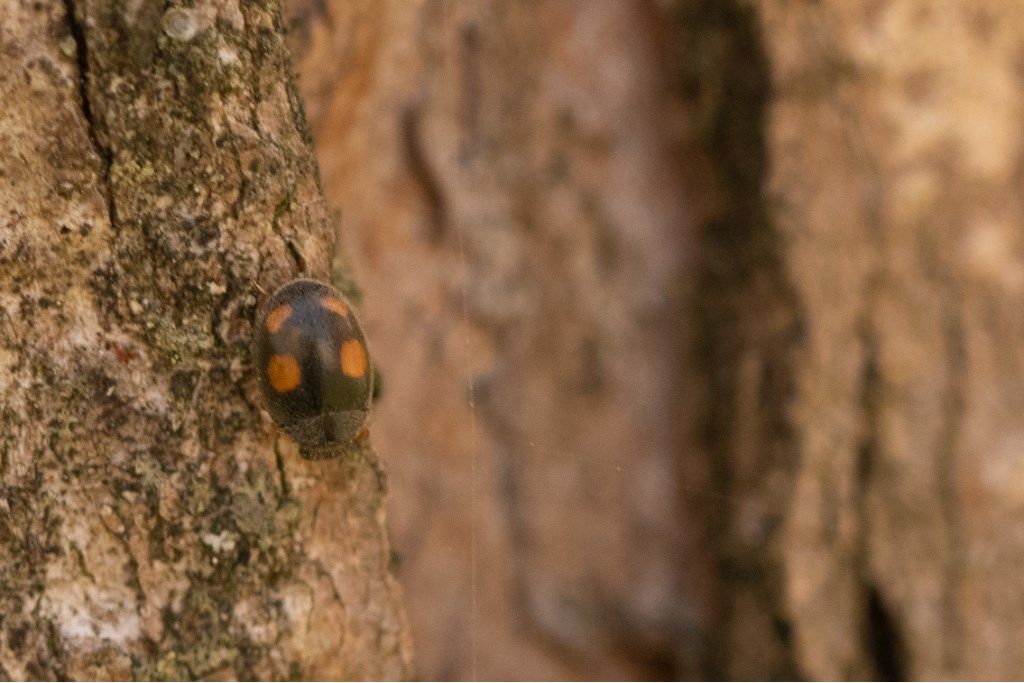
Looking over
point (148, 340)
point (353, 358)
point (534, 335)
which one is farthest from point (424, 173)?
point (148, 340)

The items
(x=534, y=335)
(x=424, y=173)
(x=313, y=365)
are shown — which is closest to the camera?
(x=313, y=365)

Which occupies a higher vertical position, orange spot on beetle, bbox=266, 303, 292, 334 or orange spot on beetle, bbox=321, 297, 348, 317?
orange spot on beetle, bbox=321, 297, 348, 317

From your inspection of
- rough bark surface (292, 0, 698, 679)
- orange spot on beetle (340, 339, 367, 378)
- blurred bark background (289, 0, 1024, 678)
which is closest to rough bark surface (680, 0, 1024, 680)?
blurred bark background (289, 0, 1024, 678)

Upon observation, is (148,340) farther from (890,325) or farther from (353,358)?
(890,325)

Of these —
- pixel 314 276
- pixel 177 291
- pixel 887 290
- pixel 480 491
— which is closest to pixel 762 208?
pixel 887 290

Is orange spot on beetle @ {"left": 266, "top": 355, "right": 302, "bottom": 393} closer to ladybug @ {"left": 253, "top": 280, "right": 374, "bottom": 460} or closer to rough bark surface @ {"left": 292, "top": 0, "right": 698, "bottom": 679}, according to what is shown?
ladybug @ {"left": 253, "top": 280, "right": 374, "bottom": 460}

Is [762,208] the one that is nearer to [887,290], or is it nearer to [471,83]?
[887,290]
